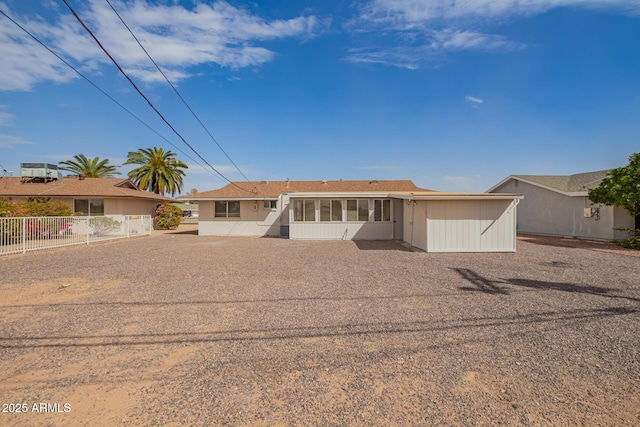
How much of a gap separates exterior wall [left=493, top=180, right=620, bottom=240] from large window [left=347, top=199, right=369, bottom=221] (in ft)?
37.9

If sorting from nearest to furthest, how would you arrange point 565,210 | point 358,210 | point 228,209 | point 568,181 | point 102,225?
point 102,225 < point 358,210 < point 565,210 < point 568,181 < point 228,209

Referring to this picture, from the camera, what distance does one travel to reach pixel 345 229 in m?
17.2

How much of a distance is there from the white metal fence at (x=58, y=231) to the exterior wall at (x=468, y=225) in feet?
50.9

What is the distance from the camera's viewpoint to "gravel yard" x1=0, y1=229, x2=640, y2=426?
2662mm

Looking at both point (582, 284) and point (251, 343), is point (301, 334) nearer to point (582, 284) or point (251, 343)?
point (251, 343)

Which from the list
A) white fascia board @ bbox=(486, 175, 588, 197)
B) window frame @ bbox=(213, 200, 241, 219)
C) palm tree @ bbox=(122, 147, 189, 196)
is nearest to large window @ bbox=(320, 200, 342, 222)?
window frame @ bbox=(213, 200, 241, 219)

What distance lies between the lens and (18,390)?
2.91m

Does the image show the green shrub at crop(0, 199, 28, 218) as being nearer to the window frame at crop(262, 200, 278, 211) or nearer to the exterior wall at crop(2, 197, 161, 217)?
the exterior wall at crop(2, 197, 161, 217)

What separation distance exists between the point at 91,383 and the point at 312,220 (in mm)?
14512

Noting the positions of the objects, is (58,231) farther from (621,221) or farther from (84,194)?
(621,221)

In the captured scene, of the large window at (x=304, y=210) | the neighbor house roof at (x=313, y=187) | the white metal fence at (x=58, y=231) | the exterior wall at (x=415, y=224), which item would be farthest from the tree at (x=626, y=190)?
the white metal fence at (x=58, y=231)

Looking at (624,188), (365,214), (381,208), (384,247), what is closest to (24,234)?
(384,247)

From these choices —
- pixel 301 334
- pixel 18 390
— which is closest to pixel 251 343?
pixel 301 334

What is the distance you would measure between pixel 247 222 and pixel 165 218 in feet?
28.9
